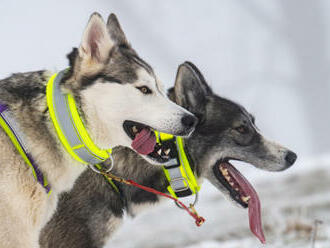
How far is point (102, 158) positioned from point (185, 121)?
38cm

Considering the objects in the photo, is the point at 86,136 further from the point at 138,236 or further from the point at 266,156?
the point at 138,236

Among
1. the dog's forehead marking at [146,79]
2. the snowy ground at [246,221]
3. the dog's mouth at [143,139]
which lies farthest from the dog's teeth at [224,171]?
the dog's forehead marking at [146,79]

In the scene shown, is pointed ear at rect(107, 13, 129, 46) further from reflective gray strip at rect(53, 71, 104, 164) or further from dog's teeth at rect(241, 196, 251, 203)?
dog's teeth at rect(241, 196, 251, 203)

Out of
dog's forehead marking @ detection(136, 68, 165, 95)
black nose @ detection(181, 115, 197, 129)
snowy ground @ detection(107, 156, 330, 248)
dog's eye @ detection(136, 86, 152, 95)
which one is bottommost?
snowy ground @ detection(107, 156, 330, 248)

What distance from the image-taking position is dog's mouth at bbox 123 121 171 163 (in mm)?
1764

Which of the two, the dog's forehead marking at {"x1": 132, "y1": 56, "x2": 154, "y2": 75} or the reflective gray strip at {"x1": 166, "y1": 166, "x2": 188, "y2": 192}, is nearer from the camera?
the dog's forehead marking at {"x1": 132, "y1": 56, "x2": 154, "y2": 75}

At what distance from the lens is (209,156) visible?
2312 mm

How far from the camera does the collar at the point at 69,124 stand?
1.67 metres

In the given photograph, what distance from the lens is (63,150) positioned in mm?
1699

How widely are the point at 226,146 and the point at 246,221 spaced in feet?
5.45

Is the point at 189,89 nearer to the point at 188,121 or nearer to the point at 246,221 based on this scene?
the point at 188,121

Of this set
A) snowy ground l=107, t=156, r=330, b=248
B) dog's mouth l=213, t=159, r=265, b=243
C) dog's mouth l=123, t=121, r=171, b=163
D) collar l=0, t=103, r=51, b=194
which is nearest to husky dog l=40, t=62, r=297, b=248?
dog's mouth l=213, t=159, r=265, b=243

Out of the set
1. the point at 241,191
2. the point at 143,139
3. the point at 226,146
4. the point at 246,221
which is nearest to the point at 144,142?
the point at 143,139

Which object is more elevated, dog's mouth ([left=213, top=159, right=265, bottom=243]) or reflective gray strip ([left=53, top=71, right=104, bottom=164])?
reflective gray strip ([left=53, top=71, right=104, bottom=164])
